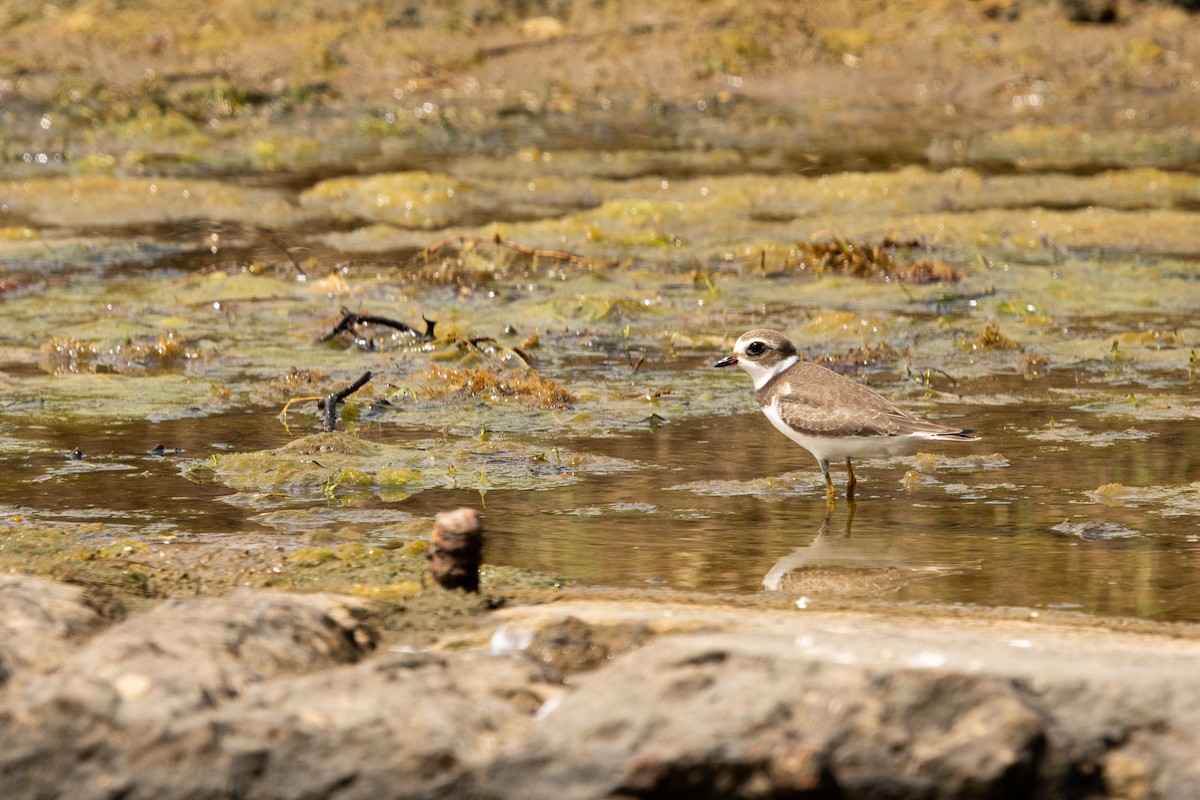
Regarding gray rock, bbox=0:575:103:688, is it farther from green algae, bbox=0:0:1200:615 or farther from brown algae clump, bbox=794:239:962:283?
brown algae clump, bbox=794:239:962:283

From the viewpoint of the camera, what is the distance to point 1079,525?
568 centimetres

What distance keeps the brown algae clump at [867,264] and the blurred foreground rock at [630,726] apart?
701 centimetres

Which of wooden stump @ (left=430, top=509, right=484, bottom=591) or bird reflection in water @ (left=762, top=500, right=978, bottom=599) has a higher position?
wooden stump @ (left=430, top=509, right=484, bottom=591)

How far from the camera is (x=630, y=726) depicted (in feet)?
10.5

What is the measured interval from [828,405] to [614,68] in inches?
483

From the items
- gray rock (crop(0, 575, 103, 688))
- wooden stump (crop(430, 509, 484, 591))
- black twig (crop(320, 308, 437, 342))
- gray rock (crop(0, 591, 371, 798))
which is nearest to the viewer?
gray rock (crop(0, 591, 371, 798))

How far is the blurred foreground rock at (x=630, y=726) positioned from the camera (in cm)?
315

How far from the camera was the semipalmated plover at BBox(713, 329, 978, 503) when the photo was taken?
614cm

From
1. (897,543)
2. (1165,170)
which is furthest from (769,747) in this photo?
(1165,170)

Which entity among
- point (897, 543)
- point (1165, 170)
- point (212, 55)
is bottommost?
point (897, 543)

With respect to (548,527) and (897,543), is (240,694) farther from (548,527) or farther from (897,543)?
(897,543)

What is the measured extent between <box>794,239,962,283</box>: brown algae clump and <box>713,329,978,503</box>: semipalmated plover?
4.03 meters

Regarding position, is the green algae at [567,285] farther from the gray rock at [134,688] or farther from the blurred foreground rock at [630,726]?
the blurred foreground rock at [630,726]

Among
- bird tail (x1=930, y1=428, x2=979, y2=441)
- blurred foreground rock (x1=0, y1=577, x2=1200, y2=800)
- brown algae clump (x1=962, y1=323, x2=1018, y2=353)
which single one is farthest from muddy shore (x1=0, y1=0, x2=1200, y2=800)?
brown algae clump (x1=962, y1=323, x2=1018, y2=353)
